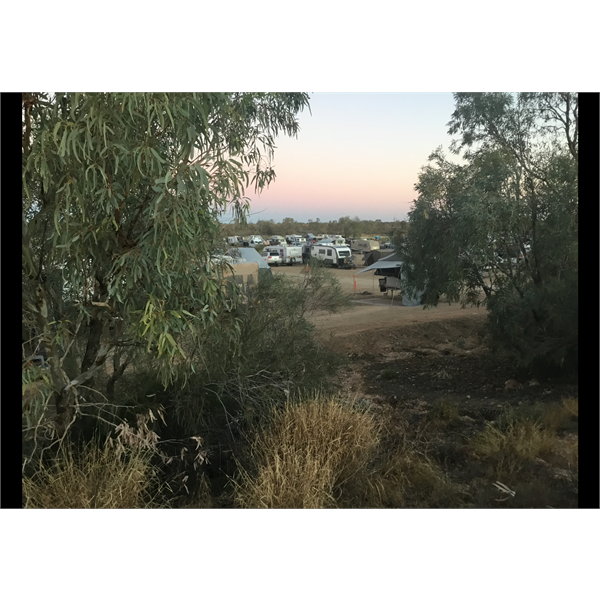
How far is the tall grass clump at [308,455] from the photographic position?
313 cm

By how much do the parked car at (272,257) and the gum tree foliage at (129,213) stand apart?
378 millimetres

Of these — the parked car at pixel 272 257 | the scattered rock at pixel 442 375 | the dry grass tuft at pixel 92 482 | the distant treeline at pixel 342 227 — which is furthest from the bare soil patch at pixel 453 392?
the dry grass tuft at pixel 92 482

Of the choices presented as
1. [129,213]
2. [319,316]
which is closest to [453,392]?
[319,316]

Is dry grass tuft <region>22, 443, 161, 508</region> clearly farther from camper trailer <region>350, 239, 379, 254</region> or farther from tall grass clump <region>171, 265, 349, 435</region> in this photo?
camper trailer <region>350, 239, 379, 254</region>

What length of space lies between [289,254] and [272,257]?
13 centimetres

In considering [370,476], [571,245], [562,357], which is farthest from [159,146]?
[562,357]

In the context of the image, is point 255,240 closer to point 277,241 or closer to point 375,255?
point 277,241

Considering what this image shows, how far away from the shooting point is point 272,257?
11.8 ft

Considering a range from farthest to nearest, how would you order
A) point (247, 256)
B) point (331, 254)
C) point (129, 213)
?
point (331, 254) → point (247, 256) → point (129, 213)

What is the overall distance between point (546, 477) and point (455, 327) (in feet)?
3.34
